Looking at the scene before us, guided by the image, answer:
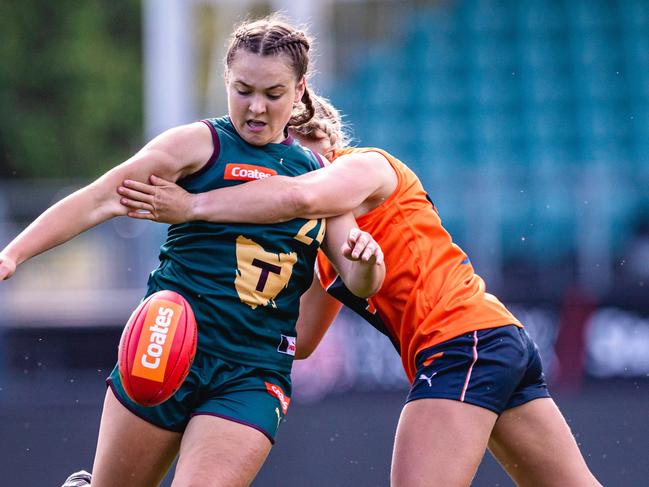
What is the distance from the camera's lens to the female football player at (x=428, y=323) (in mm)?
3752

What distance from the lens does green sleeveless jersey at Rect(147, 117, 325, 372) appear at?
375cm

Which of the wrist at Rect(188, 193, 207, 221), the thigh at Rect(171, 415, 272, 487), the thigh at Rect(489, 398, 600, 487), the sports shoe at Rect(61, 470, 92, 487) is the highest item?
the wrist at Rect(188, 193, 207, 221)

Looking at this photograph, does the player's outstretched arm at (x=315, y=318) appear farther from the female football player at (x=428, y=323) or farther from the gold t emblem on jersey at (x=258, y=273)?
the gold t emblem on jersey at (x=258, y=273)

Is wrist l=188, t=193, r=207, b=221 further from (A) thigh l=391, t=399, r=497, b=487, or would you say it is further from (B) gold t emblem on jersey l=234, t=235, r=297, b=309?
(A) thigh l=391, t=399, r=497, b=487

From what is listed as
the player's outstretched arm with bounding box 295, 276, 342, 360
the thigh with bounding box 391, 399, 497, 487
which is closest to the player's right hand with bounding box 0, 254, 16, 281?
the player's outstretched arm with bounding box 295, 276, 342, 360

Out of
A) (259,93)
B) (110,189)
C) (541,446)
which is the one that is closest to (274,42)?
(259,93)

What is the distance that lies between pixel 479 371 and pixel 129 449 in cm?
122

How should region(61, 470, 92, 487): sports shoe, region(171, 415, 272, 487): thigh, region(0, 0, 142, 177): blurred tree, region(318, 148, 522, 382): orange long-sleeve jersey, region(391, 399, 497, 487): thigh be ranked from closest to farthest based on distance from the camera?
region(171, 415, 272, 487): thigh
region(391, 399, 497, 487): thigh
region(318, 148, 522, 382): orange long-sleeve jersey
region(61, 470, 92, 487): sports shoe
region(0, 0, 142, 177): blurred tree

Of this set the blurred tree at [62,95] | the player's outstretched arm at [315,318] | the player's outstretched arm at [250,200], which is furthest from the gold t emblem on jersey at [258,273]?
the blurred tree at [62,95]

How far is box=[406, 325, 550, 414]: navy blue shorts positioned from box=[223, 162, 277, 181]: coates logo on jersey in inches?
33.8

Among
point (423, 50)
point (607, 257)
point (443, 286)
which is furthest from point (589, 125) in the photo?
point (443, 286)

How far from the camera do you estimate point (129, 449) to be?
3699mm

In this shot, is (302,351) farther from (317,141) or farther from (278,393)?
(317,141)

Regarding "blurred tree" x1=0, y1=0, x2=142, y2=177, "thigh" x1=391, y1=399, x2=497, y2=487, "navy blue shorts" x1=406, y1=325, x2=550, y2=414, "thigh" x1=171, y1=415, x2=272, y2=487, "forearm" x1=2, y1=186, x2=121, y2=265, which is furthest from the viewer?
"blurred tree" x1=0, y1=0, x2=142, y2=177
